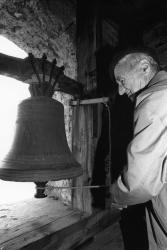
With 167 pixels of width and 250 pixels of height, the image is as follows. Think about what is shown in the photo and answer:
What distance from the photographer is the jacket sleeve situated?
1.08 m

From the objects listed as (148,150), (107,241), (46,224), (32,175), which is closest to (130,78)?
(148,150)

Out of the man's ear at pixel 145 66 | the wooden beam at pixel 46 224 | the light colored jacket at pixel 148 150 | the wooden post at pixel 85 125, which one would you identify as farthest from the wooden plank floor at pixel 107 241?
the man's ear at pixel 145 66

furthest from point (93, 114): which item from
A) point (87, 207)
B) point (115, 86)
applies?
point (87, 207)

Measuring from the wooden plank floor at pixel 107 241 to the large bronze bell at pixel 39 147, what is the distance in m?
0.98

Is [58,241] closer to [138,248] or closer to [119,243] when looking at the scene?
[119,243]

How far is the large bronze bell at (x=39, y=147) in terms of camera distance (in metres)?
1.25

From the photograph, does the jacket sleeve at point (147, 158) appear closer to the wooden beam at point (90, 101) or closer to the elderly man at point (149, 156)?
the elderly man at point (149, 156)

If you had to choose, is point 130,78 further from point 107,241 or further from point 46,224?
point 107,241

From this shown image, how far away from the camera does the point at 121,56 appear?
1.52 metres

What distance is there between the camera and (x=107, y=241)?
2.16 meters

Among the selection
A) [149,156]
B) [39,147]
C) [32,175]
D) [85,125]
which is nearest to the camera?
[149,156]

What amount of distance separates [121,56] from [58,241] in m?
1.43

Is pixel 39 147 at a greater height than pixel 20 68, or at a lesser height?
lesser

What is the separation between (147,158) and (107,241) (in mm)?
1427
